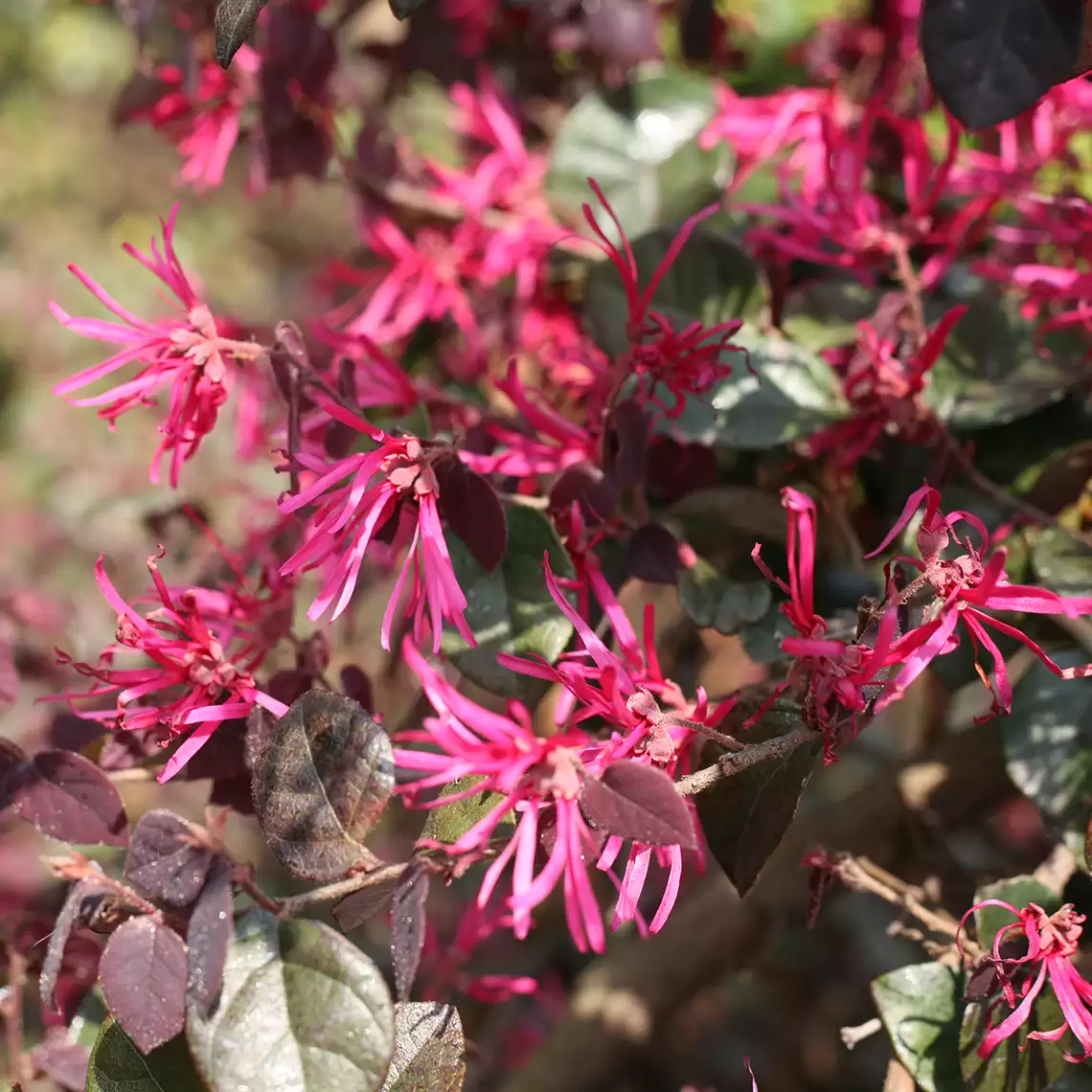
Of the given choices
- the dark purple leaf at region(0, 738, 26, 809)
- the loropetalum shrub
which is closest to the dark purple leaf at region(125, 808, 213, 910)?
the loropetalum shrub

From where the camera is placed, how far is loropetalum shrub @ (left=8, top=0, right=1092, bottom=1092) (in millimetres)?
420

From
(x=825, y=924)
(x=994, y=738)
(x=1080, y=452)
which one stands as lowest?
(x=825, y=924)

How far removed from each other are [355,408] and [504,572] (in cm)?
11

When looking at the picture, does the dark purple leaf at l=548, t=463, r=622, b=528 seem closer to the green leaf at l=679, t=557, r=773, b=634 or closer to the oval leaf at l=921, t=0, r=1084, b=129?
the green leaf at l=679, t=557, r=773, b=634

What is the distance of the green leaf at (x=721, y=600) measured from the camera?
21.4 inches

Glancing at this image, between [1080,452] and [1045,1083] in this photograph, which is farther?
[1080,452]

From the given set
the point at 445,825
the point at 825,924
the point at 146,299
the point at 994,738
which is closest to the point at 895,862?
the point at 994,738

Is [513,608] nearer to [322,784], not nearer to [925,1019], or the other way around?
[322,784]

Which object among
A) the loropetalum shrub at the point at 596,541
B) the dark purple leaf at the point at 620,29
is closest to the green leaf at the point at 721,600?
the loropetalum shrub at the point at 596,541

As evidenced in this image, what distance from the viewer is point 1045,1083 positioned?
0.49m

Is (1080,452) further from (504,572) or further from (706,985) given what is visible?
(706,985)

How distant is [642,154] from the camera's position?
2.78 feet

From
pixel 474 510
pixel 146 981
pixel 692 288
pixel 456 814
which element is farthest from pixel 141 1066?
pixel 692 288

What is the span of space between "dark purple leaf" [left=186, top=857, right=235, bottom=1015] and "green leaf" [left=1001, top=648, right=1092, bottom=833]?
405 millimetres
